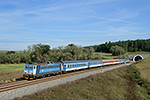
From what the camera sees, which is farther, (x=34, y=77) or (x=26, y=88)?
(x=34, y=77)

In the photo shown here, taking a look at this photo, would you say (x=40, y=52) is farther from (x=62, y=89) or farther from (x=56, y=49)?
(x=62, y=89)

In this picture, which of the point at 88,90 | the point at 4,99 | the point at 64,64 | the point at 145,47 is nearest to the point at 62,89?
the point at 88,90

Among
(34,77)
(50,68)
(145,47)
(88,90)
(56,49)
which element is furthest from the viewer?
(145,47)

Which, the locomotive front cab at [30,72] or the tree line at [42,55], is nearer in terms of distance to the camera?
the locomotive front cab at [30,72]

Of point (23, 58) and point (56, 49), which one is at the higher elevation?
point (56, 49)

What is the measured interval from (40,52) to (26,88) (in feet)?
203

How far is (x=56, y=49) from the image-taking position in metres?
84.1

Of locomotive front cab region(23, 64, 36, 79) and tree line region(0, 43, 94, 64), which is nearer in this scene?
locomotive front cab region(23, 64, 36, 79)

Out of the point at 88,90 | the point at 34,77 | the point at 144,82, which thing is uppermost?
the point at 34,77

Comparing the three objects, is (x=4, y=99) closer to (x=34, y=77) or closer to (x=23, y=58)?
(x=34, y=77)

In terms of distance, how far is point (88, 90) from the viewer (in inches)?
827

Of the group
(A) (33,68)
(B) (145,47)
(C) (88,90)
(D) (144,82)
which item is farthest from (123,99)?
(B) (145,47)

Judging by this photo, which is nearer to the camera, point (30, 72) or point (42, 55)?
point (30, 72)

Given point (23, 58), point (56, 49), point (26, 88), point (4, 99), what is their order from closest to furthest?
1. point (4, 99)
2. point (26, 88)
3. point (23, 58)
4. point (56, 49)
